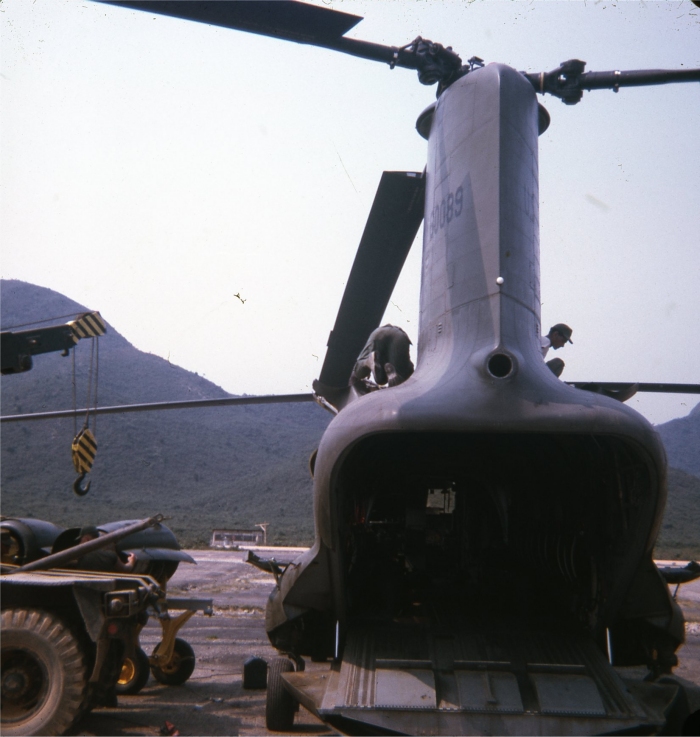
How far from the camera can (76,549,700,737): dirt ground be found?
5777 mm

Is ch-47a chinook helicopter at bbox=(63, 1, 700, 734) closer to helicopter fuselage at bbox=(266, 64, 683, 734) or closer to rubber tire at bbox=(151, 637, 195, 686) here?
helicopter fuselage at bbox=(266, 64, 683, 734)

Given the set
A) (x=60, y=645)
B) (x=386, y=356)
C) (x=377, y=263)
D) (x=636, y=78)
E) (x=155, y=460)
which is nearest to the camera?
(x=60, y=645)

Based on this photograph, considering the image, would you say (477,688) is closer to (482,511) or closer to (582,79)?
(482,511)

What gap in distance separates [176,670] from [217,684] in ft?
1.77

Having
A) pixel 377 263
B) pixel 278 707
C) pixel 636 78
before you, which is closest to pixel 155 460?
pixel 377 263

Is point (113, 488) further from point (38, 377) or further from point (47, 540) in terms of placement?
point (47, 540)

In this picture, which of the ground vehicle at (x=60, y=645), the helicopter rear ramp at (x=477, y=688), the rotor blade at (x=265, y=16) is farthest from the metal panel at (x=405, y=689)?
the rotor blade at (x=265, y=16)

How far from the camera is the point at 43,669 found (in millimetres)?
5258

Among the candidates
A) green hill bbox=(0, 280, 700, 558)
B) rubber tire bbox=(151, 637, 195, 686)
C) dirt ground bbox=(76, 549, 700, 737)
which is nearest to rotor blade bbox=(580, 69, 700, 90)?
dirt ground bbox=(76, 549, 700, 737)

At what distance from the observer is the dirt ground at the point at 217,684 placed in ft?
19.0

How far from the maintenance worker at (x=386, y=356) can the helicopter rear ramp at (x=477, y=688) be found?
80.2 inches

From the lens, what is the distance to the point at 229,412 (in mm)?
96250

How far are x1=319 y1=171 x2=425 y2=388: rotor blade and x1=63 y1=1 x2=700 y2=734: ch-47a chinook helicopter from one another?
4 centimetres

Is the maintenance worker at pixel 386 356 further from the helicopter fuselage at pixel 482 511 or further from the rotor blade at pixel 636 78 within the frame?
the rotor blade at pixel 636 78
